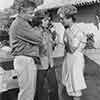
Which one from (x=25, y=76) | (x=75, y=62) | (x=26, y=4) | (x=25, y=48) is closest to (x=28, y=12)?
(x=26, y=4)

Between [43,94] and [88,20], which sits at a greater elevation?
[88,20]

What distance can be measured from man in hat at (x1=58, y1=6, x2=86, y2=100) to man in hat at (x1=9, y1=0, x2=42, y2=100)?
18.8 inches

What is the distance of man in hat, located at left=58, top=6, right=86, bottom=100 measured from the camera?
2.94m

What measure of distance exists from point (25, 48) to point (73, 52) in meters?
0.71

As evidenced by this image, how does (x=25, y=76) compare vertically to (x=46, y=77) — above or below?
above

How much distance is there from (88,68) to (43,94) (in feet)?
8.39

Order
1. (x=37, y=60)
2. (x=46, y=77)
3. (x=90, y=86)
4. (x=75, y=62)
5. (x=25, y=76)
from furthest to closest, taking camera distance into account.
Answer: (x=90, y=86) → (x=46, y=77) → (x=75, y=62) → (x=37, y=60) → (x=25, y=76)

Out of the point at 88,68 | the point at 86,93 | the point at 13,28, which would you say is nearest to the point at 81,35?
the point at 13,28

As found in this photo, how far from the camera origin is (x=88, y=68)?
215 inches

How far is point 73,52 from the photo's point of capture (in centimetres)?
297

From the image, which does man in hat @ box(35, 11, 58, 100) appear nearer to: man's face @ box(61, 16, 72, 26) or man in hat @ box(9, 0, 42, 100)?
man in hat @ box(9, 0, 42, 100)

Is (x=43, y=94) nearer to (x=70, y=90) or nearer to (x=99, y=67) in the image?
(x=70, y=90)

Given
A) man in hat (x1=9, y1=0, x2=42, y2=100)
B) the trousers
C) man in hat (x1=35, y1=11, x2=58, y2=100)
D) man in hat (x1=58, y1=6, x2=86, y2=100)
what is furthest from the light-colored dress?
the trousers

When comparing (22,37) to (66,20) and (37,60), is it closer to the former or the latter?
(37,60)
